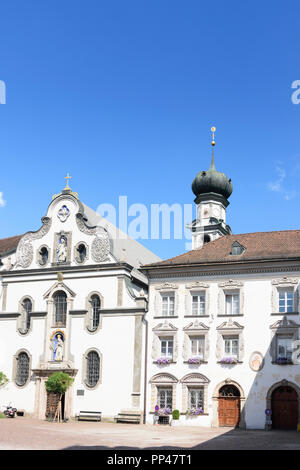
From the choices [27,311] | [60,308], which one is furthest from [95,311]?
[27,311]

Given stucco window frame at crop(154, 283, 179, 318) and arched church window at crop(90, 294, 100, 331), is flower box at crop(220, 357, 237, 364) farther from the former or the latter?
arched church window at crop(90, 294, 100, 331)

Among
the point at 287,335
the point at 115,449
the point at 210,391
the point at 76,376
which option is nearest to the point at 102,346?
the point at 76,376

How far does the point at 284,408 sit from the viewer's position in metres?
38.5

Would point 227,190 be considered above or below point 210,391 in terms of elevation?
above

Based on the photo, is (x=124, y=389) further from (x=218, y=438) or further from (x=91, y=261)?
(x=218, y=438)

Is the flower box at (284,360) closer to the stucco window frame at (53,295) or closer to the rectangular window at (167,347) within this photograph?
the rectangular window at (167,347)

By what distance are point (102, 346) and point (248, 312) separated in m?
10.9

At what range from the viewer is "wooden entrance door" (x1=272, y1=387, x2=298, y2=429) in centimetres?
3831

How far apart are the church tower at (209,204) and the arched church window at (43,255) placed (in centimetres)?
2029

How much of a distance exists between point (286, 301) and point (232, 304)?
3.62 meters

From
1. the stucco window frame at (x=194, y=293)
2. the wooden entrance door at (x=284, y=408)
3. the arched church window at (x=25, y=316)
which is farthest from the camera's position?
the arched church window at (x=25, y=316)

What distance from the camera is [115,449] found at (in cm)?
2295

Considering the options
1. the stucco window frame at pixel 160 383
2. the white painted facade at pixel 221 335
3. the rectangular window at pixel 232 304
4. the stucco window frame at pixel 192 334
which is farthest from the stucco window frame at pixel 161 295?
A: the stucco window frame at pixel 160 383

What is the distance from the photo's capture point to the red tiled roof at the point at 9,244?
5194 centimetres
